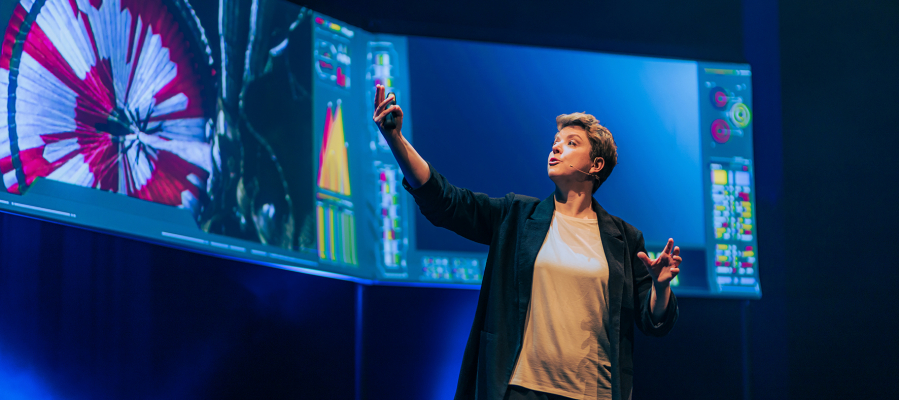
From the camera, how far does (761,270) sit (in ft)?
9.58

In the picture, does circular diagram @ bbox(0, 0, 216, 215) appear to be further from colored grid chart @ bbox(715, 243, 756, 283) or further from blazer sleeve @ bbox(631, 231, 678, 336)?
colored grid chart @ bbox(715, 243, 756, 283)

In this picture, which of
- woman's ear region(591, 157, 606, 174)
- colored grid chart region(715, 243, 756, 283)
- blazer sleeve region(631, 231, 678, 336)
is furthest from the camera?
colored grid chart region(715, 243, 756, 283)

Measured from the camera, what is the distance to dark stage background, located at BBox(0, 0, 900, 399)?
237 cm

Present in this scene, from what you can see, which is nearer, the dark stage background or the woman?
the woman

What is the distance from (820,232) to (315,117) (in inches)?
86.6

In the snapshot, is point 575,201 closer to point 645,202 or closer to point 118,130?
point 118,130

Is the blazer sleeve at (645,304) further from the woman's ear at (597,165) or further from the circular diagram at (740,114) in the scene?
the circular diagram at (740,114)

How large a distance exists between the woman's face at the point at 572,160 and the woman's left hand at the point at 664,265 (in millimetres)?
230

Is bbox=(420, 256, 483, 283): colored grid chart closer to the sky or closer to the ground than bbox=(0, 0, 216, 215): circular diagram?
closer to the ground

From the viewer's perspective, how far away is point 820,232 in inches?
117

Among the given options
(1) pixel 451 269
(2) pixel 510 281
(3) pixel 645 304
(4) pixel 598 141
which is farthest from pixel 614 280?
(1) pixel 451 269

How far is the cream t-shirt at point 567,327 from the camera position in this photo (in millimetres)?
1364

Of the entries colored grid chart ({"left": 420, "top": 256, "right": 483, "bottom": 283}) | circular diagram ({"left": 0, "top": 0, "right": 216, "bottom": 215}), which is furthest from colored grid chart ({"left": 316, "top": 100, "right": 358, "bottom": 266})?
circular diagram ({"left": 0, "top": 0, "right": 216, "bottom": 215})

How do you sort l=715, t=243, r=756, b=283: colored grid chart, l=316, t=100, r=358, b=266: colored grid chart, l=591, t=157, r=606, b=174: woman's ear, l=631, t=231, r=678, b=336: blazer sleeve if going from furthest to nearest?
→ l=715, t=243, r=756, b=283: colored grid chart → l=316, t=100, r=358, b=266: colored grid chart → l=591, t=157, r=606, b=174: woman's ear → l=631, t=231, r=678, b=336: blazer sleeve
